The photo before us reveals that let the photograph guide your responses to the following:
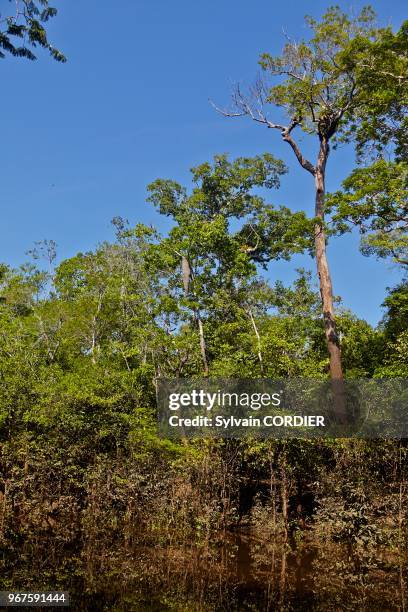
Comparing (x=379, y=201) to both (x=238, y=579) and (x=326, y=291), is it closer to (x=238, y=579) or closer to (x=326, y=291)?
(x=326, y=291)

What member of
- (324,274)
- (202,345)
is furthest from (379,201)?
(202,345)

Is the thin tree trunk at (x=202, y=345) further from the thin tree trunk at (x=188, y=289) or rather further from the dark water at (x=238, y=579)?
the dark water at (x=238, y=579)

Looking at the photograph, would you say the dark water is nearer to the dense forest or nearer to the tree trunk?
the dense forest

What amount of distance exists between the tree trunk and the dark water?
3668 millimetres

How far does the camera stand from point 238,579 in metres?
8.82

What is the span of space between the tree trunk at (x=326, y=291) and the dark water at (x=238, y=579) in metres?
3.67

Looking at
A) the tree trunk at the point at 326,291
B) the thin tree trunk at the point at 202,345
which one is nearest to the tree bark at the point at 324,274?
the tree trunk at the point at 326,291

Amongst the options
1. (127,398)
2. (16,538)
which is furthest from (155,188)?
(16,538)

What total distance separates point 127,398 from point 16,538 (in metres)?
4.51

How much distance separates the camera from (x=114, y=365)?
54.5 ft

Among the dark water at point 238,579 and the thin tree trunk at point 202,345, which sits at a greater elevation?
the thin tree trunk at point 202,345

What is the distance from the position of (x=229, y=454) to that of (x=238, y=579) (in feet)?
12.9

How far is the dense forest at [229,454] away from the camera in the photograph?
29.0 feet

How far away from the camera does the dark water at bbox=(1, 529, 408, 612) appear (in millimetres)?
7449
